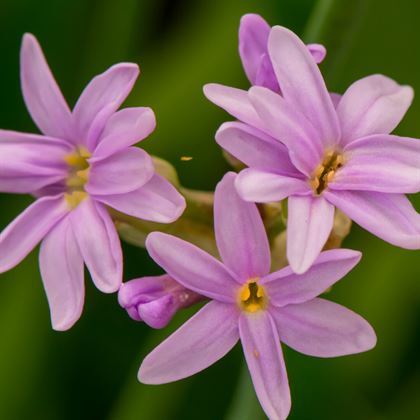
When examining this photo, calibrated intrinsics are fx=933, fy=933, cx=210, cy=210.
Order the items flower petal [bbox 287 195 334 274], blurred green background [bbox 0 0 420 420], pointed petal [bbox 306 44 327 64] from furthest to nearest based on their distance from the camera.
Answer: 1. blurred green background [bbox 0 0 420 420]
2. pointed petal [bbox 306 44 327 64]
3. flower petal [bbox 287 195 334 274]

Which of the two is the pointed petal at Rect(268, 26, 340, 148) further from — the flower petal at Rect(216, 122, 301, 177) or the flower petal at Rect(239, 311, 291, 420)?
the flower petal at Rect(239, 311, 291, 420)

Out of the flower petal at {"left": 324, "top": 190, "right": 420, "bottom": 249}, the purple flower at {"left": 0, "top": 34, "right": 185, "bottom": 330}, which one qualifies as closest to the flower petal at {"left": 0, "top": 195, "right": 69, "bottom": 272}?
the purple flower at {"left": 0, "top": 34, "right": 185, "bottom": 330}

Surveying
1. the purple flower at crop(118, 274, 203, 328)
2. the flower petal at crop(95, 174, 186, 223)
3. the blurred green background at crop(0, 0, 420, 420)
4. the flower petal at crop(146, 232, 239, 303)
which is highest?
the flower petal at crop(95, 174, 186, 223)

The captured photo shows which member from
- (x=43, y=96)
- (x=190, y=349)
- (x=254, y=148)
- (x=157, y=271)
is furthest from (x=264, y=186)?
(x=157, y=271)

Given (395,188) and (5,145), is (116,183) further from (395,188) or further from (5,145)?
(395,188)

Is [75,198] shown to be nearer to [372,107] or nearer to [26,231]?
[26,231]

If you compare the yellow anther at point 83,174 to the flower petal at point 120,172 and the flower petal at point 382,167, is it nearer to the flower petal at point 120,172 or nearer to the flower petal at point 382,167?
the flower petal at point 120,172

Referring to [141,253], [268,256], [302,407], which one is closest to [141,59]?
[141,253]
